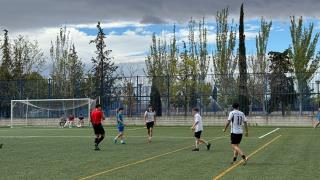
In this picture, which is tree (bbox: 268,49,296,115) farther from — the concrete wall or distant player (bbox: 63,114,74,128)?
distant player (bbox: 63,114,74,128)

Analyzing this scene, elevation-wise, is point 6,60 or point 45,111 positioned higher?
point 6,60

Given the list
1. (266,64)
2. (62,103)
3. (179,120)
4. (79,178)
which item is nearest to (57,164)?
(79,178)

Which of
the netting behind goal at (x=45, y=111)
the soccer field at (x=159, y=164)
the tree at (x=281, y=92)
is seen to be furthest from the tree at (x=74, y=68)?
the soccer field at (x=159, y=164)

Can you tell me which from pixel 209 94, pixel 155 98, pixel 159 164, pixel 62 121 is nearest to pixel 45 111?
pixel 62 121

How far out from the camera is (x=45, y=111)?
5441 centimetres

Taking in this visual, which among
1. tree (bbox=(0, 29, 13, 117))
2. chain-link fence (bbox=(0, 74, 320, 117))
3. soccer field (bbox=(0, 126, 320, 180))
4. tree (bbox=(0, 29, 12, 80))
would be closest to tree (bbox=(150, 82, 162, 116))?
chain-link fence (bbox=(0, 74, 320, 117))

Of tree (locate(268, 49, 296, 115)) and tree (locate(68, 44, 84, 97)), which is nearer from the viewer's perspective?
tree (locate(268, 49, 296, 115))

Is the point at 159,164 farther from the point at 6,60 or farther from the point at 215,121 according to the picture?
the point at 6,60

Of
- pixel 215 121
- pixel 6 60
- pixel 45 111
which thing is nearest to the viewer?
pixel 215 121

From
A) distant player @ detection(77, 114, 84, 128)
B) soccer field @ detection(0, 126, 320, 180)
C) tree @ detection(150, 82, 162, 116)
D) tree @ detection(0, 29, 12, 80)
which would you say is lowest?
soccer field @ detection(0, 126, 320, 180)

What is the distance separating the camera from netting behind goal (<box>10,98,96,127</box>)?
53844 millimetres

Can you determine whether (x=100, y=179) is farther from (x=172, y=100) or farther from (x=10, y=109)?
(x=10, y=109)

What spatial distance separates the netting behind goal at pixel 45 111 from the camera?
53844mm

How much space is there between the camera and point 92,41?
68.8 m
